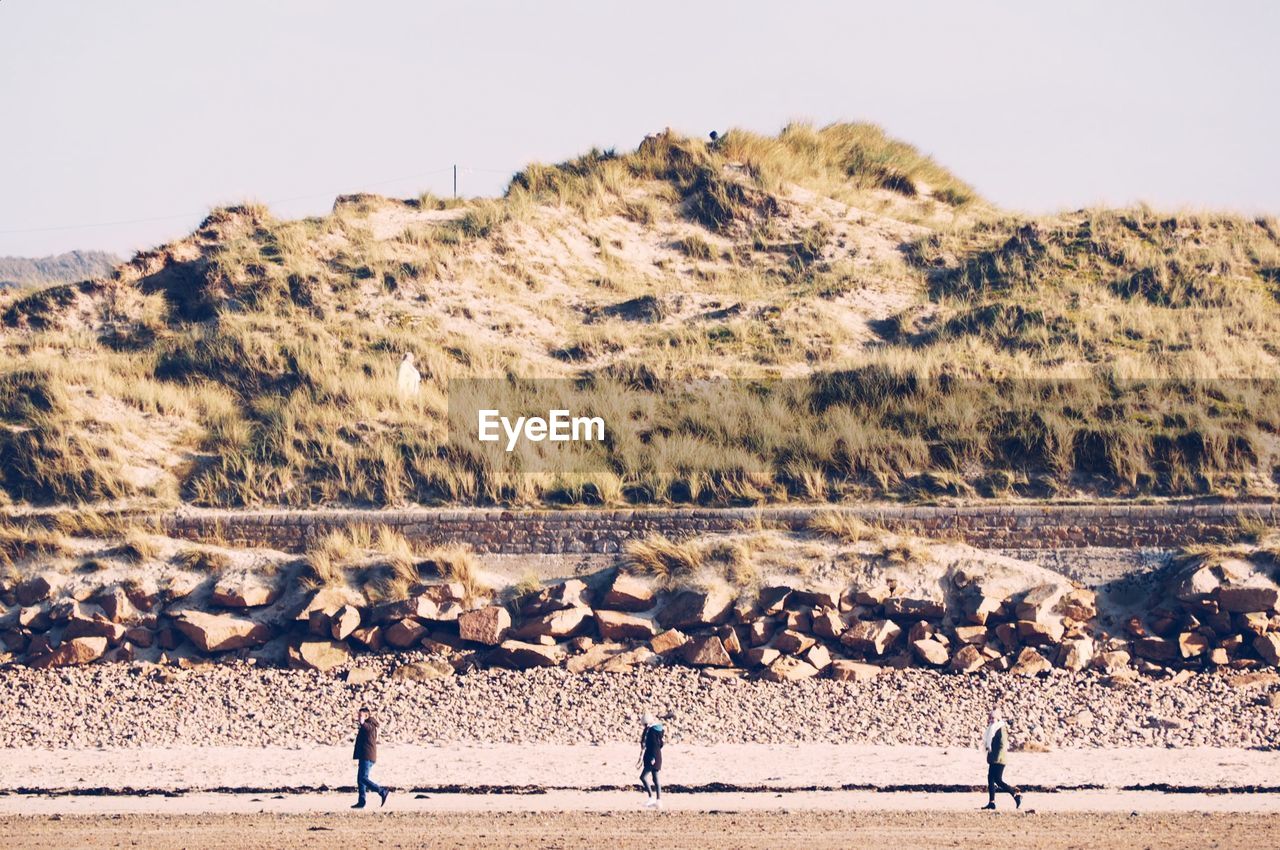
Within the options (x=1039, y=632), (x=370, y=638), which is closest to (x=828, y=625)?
(x=1039, y=632)

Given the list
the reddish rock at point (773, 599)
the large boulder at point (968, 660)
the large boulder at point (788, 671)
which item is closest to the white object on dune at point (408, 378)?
the reddish rock at point (773, 599)

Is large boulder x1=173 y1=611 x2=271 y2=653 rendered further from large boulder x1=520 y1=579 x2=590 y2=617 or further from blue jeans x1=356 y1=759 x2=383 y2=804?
blue jeans x1=356 y1=759 x2=383 y2=804

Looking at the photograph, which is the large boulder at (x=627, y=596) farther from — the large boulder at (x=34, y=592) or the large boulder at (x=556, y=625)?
the large boulder at (x=34, y=592)

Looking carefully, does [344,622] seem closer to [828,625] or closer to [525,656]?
[525,656]

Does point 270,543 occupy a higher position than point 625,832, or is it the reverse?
point 270,543

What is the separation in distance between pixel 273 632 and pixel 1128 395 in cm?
1350

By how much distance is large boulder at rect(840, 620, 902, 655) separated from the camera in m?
16.7

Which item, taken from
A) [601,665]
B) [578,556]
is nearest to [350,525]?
[578,556]

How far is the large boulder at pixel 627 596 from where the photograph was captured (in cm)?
1745

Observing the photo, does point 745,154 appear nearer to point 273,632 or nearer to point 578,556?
point 578,556

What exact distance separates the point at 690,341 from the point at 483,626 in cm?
1068

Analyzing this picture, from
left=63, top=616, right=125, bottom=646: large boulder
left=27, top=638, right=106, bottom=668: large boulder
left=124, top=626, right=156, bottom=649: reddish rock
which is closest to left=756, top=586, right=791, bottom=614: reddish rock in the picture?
left=124, top=626, right=156, bottom=649: reddish rock

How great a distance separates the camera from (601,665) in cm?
1675

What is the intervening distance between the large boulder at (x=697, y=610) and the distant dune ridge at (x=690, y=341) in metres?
2.34
